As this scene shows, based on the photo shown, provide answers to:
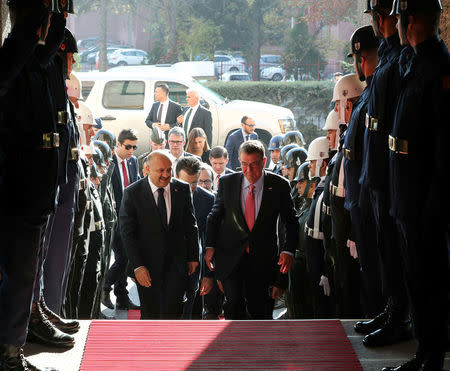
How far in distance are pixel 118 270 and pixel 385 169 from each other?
5.21 metres

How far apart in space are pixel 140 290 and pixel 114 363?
8.29 feet

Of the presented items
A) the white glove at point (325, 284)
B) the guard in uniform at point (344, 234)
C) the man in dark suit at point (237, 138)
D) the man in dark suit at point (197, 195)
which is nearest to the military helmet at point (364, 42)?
the guard in uniform at point (344, 234)

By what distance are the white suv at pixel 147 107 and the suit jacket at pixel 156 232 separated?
27.1 feet

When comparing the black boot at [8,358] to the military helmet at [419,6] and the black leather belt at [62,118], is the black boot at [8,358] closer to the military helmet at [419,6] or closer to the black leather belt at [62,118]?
the black leather belt at [62,118]

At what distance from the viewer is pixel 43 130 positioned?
4.17 meters

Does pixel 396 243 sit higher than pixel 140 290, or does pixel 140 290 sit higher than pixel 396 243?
pixel 396 243

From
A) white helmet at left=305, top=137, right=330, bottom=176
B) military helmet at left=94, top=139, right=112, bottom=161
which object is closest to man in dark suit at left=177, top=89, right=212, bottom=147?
military helmet at left=94, top=139, right=112, bottom=161

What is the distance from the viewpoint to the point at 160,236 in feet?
23.1

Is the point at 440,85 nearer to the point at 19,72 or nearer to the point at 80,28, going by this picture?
the point at 19,72

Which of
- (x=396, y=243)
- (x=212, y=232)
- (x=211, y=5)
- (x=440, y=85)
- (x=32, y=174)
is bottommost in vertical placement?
(x=212, y=232)

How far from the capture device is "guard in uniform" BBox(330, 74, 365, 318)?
594cm

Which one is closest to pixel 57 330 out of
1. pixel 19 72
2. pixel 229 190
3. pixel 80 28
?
pixel 19 72

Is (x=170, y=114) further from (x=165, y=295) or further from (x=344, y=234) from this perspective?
(x=344, y=234)

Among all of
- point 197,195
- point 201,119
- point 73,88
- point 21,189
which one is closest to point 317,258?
point 197,195
